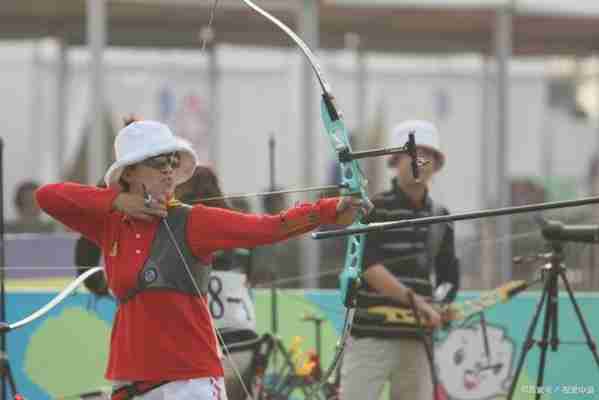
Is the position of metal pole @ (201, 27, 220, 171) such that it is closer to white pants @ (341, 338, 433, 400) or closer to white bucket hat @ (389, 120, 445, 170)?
white bucket hat @ (389, 120, 445, 170)

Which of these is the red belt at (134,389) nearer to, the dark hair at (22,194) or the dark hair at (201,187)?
the dark hair at (201,187)

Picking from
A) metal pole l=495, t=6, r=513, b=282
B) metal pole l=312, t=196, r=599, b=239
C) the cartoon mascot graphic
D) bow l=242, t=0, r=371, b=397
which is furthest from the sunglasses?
metal pole l=495, t=6, r=513, b=282

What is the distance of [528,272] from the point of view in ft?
26.6

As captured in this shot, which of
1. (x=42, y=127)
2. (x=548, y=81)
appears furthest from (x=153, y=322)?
(x=548, y=81)

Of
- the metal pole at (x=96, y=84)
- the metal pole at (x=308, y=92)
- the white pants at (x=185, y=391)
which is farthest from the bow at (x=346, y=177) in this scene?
the metal pole at (x=308, y=92)

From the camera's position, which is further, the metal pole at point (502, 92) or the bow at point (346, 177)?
the metal pole at point (502, 92)

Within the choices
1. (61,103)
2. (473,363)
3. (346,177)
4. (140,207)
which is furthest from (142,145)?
(61,103)

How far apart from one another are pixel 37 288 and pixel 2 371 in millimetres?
2141

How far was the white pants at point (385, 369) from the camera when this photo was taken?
5.86 metres

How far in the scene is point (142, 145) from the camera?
14.4 ft

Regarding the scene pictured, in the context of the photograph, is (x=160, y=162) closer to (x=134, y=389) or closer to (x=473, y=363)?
(x=134, y=389)

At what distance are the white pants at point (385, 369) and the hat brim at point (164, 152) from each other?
1579 millimetres

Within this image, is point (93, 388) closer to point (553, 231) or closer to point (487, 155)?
point (553, 231)

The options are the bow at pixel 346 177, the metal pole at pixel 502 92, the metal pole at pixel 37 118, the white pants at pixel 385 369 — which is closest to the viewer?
the bow at pixel 346 177
